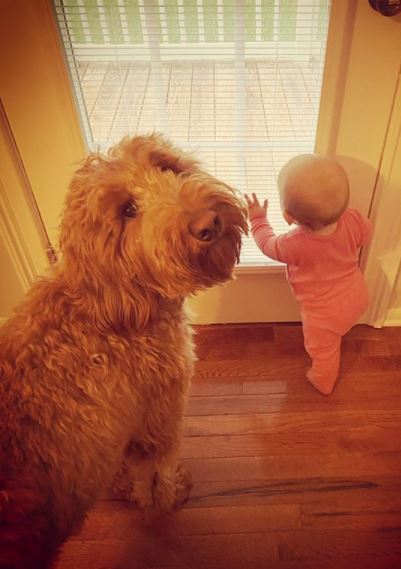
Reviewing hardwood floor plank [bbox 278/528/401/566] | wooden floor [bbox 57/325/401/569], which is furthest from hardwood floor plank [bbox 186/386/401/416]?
hardwood floor plank [bbox 278/528/401/566]

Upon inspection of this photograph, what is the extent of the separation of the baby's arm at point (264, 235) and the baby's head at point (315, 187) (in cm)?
15

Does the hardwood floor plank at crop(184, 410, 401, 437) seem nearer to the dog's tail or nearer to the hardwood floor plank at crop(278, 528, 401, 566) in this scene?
the hardwood floor plank at crop(278, 528, 401, 566)

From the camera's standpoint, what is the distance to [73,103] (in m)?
1.21

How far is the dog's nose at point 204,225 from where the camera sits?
85 cm

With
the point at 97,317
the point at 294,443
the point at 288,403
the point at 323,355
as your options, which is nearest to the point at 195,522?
the point at 294,443

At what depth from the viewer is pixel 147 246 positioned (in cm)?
87

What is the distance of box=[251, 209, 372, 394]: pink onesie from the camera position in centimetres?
129

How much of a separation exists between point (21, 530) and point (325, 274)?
1.04m

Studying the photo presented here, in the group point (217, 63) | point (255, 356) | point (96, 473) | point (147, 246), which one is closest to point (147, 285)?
point (147, 246)

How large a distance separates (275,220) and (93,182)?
0.84 metres

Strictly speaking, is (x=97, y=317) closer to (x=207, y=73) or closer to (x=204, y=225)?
(x=204, y=225)

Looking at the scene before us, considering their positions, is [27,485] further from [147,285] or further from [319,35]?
[319,35]

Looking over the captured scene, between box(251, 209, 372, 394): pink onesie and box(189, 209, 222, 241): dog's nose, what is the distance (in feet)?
1.58

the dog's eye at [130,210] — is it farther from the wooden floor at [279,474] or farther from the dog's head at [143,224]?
the wooden floor at [279,474]
